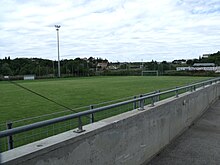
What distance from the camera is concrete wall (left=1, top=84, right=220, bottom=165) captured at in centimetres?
260

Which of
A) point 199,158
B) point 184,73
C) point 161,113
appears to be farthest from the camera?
point 184,73

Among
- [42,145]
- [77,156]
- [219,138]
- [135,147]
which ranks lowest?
[219,138]

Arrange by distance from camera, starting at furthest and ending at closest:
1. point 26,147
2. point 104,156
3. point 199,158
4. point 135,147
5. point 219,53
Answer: point 219,53 → point 199,158 → point 135,147 → point 104,156 → point 26,147

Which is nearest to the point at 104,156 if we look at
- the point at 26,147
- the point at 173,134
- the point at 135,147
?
the point at 135,147

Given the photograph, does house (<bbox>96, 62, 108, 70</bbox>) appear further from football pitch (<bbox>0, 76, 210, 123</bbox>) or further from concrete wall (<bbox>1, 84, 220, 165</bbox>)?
concrete wall (<bbox>1, 84, 220, 165</bbox>)

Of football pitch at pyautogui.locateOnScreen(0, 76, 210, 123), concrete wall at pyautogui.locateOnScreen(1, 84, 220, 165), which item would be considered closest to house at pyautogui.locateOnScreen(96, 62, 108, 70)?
football pitch at pyautogui.locateOnScreen(0, 76, 210, 123)

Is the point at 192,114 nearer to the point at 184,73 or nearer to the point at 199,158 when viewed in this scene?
the point at 199,158

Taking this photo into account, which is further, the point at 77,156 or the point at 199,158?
the point at 199,158

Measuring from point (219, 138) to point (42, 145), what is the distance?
17.3ft

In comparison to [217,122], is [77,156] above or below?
above

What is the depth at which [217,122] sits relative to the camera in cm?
847

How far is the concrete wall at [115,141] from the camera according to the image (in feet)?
8.52

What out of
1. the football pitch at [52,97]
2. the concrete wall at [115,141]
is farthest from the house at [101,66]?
the concrete wall at [115,141]

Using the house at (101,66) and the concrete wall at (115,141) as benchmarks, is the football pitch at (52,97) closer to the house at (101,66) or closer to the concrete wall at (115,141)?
the concrete wall at (115,141)
